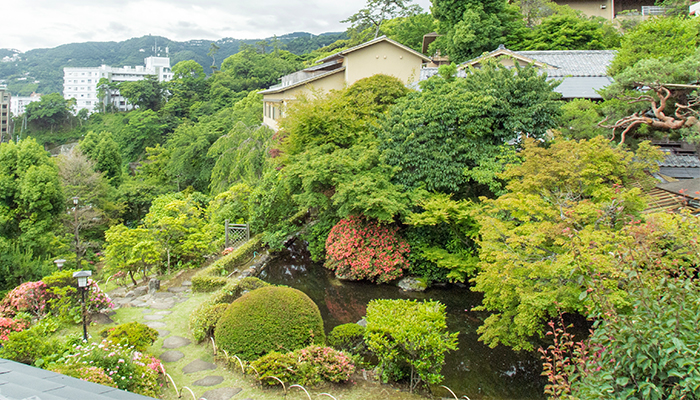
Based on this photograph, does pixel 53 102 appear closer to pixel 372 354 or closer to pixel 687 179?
pixel 372 354

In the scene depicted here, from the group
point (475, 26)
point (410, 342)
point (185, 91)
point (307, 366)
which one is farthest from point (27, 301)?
point (185, 91)

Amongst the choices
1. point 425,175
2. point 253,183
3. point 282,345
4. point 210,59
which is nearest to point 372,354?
point 282,345

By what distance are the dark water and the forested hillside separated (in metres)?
60.7

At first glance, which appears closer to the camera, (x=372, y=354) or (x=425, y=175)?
(x=372, y=354)

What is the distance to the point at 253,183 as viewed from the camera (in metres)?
19.5

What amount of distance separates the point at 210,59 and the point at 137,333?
11882cm

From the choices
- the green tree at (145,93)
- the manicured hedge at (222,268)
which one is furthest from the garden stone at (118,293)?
the green tree at (145,93)

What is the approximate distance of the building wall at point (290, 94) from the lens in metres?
23.4

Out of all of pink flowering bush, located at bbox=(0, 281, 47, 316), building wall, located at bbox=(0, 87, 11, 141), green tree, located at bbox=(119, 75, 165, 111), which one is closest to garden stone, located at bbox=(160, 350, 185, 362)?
pink flowering bush, located at bbox=(0, 281, 47, 316)

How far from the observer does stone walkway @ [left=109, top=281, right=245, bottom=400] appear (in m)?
6.94

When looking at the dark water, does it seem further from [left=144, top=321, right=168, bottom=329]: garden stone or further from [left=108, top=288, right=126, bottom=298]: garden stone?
[left=108, top=288, right=126, bottom=298]: garden stone

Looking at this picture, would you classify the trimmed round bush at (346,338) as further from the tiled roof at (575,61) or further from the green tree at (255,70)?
the green tree at (255,70)

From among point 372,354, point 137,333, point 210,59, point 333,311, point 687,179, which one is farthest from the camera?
point 210,59

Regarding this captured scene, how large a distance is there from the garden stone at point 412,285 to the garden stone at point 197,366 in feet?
25.7
